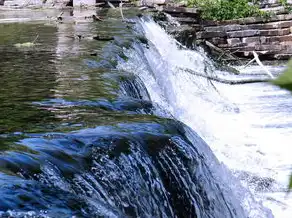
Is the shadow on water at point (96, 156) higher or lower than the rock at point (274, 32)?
higher

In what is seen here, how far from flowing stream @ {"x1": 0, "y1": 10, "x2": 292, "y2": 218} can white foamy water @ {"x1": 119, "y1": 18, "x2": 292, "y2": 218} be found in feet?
0.12

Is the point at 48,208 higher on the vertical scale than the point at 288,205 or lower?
higher

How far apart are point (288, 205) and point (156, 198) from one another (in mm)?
3507

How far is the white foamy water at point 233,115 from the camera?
8.24m

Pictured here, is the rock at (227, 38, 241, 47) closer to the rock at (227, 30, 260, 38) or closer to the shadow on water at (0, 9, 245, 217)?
the rock at (227, 30, 260, 38)

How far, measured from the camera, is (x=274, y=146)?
10273 millimetres

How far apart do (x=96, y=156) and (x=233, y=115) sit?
8.57 meters

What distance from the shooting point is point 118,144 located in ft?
15.1

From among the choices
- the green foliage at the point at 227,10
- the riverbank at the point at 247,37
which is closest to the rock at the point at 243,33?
the riverbank at the point at 247,37

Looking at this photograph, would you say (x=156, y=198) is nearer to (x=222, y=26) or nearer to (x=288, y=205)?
(x=288, y=205)

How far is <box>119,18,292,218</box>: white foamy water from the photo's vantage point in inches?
324

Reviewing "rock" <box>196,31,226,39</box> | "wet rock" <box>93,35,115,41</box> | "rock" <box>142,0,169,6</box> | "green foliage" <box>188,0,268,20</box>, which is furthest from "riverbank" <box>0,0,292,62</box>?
"wet rock" <box>93,35,115,41</box>

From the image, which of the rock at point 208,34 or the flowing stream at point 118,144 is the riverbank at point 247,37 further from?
the flowing stream at point 118,144

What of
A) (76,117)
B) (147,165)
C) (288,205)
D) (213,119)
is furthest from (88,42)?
(147,165)
